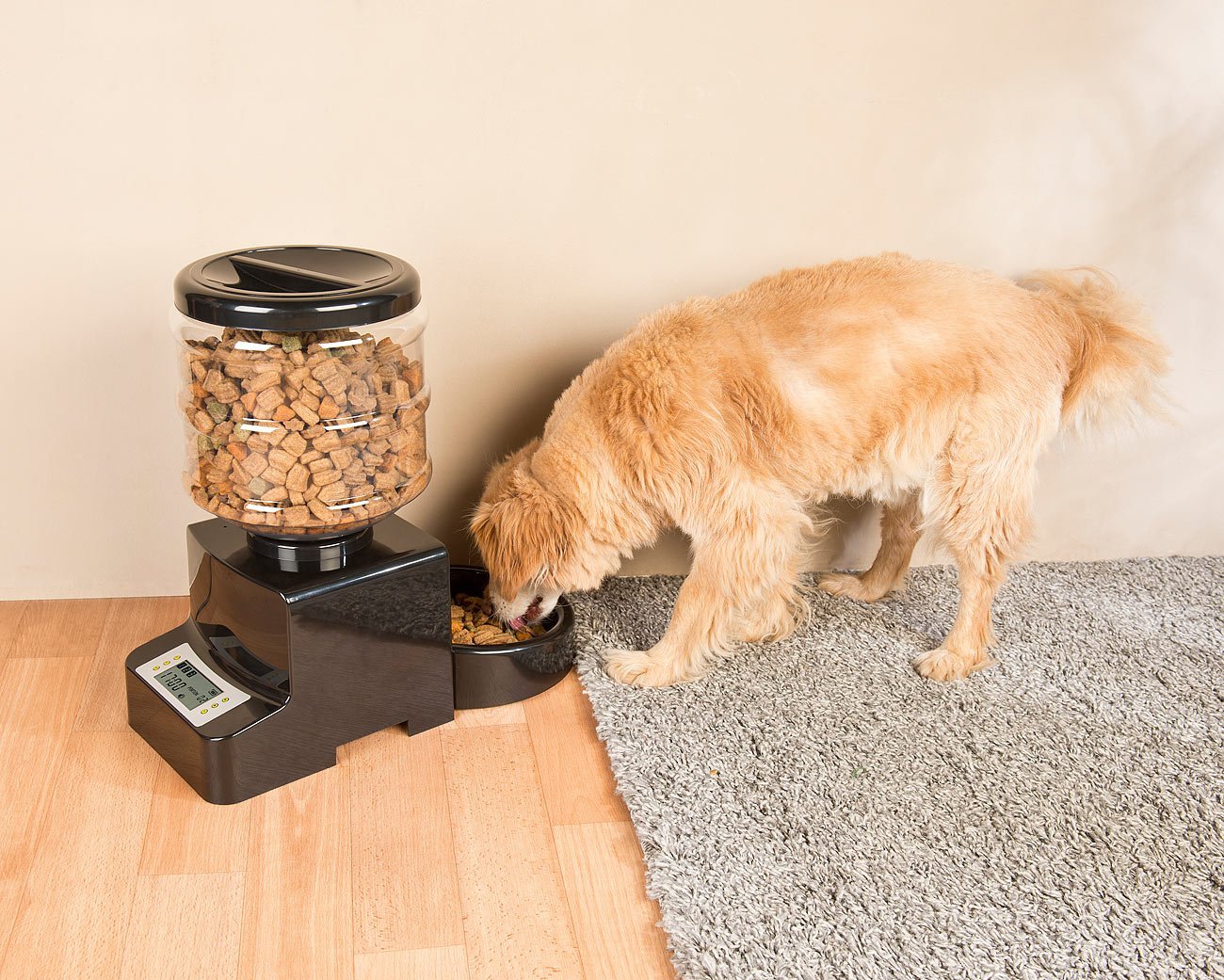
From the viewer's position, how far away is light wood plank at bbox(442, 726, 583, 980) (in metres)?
1.59

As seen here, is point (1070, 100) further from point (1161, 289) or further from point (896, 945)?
point (896, 945)

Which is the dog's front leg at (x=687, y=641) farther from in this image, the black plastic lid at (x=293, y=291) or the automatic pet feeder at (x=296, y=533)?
the black plastic lid at (x=293, y=291)

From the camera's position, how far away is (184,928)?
1.59 metres

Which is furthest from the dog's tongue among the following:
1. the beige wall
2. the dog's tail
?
the dog's tail

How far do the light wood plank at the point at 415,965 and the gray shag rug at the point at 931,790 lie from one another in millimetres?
321

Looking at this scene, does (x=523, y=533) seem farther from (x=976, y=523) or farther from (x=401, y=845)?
(x=976, y=523)

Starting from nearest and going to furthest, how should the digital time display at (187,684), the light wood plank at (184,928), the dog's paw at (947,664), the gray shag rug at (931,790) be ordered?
the light wood plank at (184,928) → the gray shag rug at (931,790) → the digital time display at (187,684) → the dog's paw at (947,664)

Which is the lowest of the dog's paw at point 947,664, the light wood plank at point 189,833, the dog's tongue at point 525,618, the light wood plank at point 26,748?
the light wood plank at point 26,748

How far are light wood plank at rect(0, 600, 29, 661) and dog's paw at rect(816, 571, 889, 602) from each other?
73.1 inches

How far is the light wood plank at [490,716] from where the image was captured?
212 centimetres

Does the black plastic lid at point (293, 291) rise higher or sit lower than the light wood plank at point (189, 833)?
higher

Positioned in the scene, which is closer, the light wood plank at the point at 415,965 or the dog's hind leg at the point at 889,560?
the light wood plank at the point at 415,965

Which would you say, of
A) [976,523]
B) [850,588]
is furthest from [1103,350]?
[850,588]

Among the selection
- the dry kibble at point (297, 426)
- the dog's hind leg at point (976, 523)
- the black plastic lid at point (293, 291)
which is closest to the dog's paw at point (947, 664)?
the dog's hind leg at point (976, 523)
